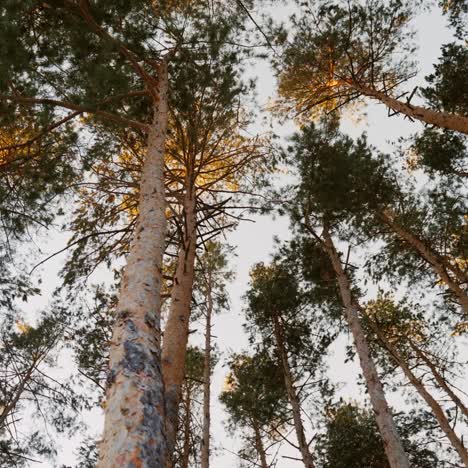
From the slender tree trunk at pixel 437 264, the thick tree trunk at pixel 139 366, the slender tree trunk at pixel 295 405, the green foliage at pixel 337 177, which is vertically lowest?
the thick tree trunk at pixel 139 366

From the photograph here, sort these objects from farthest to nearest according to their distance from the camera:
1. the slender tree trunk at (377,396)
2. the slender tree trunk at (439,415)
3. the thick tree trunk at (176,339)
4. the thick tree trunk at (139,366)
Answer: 1. the slender tree trunk at (439,415)
2. the slender tree trunk at (377,396)
3. the thick tree trunk at (176,339)
4. the thick tree trunk at (139,366)

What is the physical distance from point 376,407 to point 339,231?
17.3 ft

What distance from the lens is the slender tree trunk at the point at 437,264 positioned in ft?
30.0

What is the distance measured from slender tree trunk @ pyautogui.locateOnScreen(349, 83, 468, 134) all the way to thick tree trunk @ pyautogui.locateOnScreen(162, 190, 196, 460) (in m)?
5.09

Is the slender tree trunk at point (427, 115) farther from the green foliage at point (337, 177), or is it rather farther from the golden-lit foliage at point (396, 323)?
the golden-lit foliage at point (396, 323)

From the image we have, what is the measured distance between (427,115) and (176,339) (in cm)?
662

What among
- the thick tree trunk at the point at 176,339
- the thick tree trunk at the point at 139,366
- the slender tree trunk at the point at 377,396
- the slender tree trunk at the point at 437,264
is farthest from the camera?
the slender tree trunk at the point at 437,264

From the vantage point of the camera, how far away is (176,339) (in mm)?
4730

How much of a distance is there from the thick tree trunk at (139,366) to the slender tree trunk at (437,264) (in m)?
7.65

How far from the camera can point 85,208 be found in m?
8.63

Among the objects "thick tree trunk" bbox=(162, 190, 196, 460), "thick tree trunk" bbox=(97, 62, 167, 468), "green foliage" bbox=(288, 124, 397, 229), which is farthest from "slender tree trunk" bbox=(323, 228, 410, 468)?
"thick tree trunk" bbox=(97, 62, 167, 468)

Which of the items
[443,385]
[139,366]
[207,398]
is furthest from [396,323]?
[139,366]

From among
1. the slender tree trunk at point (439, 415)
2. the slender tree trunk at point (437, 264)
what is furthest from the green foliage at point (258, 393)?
the slender tree trunk at point (437, 264)

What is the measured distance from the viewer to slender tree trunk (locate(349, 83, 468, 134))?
23.8 ft
